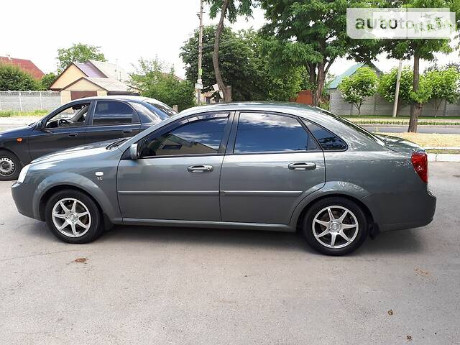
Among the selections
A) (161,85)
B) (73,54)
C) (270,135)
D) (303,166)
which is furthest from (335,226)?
(73,54)

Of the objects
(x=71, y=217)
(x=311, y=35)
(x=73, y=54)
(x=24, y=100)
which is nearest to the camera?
(x=71, y=217)

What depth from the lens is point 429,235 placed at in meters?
4.46

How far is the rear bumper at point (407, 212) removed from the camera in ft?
12.3

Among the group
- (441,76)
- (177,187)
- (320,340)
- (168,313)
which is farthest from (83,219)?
(441,76)

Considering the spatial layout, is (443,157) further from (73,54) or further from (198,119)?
(73,54)

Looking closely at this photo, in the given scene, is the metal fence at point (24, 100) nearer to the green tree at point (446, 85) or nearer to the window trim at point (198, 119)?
the green tree at point (446, 85)

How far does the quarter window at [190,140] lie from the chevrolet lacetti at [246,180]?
0.03 ft

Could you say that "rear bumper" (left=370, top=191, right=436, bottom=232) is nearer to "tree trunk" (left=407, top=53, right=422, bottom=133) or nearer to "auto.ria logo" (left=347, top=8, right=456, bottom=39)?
"auto.ria logo" (left=347, top=8, right=456, bottom=39)

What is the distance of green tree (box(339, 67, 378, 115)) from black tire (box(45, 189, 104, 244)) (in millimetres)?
29154

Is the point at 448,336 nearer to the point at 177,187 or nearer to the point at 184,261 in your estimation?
the point at 184,261

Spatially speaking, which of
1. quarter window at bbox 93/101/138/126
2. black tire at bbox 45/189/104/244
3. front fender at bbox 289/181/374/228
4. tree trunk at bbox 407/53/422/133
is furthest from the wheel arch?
tree trunk at bbox 407/53/422/133

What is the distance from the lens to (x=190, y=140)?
404 cm

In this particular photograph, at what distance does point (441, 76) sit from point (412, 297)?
3031cm

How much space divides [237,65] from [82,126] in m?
26.2
